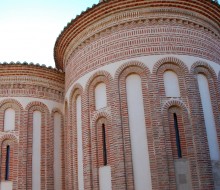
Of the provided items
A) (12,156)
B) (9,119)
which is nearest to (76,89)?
(9,119)

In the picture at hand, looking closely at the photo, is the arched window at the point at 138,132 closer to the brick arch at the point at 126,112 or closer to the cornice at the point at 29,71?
the brick arch at the point at 126,112

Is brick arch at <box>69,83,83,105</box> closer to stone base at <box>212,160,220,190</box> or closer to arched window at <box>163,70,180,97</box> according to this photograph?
arched window at <box>163,70,180,97</box>

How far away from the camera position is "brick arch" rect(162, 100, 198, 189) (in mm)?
10352

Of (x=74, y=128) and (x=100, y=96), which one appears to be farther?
(x=74, y=128)

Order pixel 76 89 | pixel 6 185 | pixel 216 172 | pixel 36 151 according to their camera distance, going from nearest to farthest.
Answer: pixel 216 172 → pixel 76 89 → pixel 6 185 → pixel 36 151

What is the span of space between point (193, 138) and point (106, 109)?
3.00m

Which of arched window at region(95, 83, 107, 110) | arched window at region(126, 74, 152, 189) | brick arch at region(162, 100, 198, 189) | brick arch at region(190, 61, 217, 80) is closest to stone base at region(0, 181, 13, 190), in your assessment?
arched window at region(95, 83, 107, 110)

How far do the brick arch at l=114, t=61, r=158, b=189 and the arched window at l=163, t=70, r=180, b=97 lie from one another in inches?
23.9

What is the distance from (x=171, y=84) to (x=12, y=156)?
6.95 m

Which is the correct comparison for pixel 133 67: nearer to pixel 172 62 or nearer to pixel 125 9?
pixel 172 62

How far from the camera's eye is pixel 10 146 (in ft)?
45.6

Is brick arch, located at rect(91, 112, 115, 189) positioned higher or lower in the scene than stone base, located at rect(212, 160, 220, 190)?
higher

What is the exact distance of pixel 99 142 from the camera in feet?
38.1

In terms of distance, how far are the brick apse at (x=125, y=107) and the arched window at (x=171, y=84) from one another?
33mm
